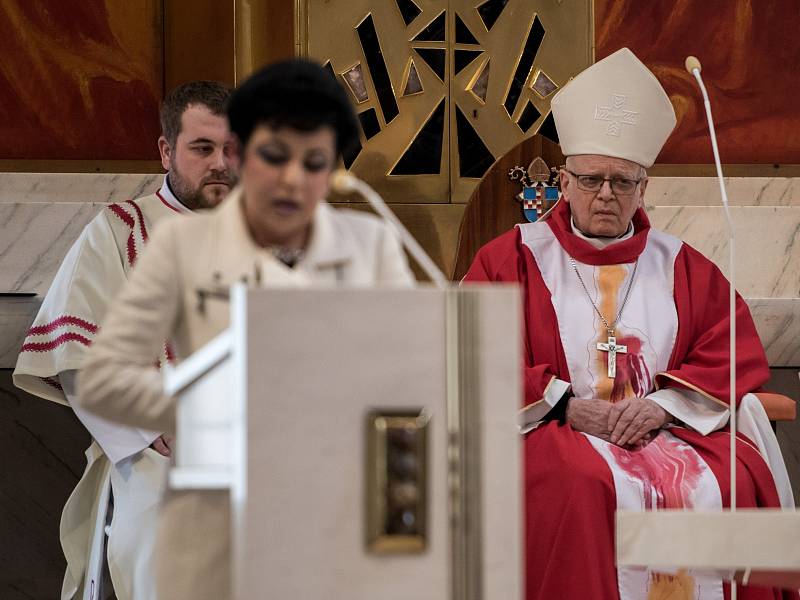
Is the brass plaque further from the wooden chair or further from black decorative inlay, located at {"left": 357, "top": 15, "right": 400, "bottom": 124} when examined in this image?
black decorative inlay, located at {"left": 357, "top": 15, "right": 400, "bottom": 124}

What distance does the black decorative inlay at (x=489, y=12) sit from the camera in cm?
697

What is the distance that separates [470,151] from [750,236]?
5.20ft

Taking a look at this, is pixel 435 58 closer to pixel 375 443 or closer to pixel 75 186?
pixel 75 186

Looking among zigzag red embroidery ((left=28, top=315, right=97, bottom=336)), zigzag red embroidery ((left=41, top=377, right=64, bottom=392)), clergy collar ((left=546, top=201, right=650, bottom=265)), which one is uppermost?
clergy collar ((left=546, top=201, right=650, bottom=265))

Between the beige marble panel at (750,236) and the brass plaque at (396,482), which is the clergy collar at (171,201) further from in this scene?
the brass plaque at (396,482)

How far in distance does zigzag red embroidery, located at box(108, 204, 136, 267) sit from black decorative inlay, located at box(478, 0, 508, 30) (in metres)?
2.82

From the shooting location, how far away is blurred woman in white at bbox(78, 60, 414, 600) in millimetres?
2572

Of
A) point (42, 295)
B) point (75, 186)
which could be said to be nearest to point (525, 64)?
point (75, 186)

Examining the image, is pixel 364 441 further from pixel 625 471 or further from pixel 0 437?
pixel 0 437

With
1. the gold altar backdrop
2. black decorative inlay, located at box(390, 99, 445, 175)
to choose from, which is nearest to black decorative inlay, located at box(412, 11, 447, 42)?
the gold altar backdrop

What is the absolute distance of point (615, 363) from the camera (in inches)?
191

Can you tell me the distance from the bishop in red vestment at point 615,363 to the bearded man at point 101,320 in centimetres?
111

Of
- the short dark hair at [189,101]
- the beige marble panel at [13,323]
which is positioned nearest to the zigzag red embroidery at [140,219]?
the short dark hair at [189,101]

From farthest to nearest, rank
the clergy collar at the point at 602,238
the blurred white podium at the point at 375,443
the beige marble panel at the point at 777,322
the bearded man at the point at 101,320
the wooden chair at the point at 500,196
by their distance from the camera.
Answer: the wooden chair at the point at 500,196 → the beige marble panel at the point at 777,322 → the clergy collar at the point at 602,238 → the bearded man at the point at 101,320 → the blurred white podium at the point at 375,443
